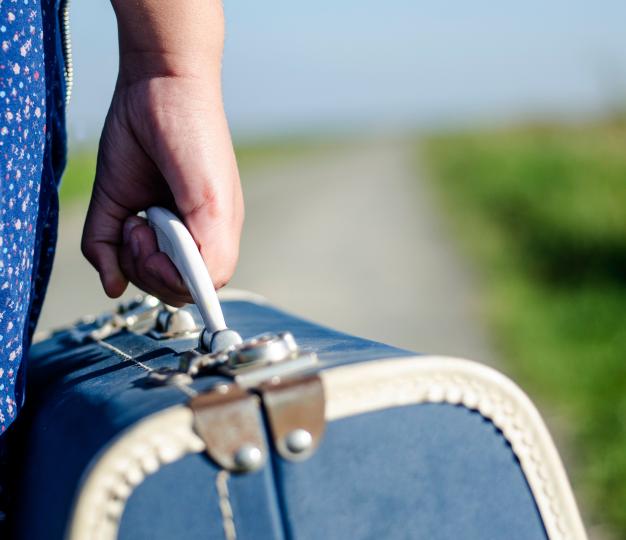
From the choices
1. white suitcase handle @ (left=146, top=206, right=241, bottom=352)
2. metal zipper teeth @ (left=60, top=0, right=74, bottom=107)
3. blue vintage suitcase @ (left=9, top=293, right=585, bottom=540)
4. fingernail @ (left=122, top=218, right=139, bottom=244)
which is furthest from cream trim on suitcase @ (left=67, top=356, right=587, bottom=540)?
metal zipper teeth @ (left=60, top=0, right=74, bottom=107)

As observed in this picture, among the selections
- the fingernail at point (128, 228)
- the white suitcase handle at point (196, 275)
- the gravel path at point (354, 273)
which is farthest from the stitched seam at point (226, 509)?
the gravel path at point (354, 273)

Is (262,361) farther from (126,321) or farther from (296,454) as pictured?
(126,321)

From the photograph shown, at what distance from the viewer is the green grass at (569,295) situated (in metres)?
3.17

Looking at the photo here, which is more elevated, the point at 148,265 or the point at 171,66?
the point at 171,66

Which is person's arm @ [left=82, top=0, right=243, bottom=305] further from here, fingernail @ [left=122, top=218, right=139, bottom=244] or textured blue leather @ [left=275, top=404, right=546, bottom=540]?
textured blue leather @ [left=275, top=404, right=546, bottom=540]

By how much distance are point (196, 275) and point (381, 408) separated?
26cm

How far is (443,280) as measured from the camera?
6.64 metres

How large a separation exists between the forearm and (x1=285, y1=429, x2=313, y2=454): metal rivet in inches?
18.4

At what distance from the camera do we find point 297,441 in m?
0.77

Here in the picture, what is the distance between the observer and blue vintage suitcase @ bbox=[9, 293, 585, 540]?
0.76m

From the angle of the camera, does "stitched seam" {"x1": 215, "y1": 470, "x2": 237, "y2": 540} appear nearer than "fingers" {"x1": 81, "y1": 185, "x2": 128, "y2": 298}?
Yes

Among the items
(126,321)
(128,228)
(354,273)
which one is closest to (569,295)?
(354,273)

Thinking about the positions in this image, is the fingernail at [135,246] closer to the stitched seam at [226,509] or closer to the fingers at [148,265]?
the fingers at [148,265]

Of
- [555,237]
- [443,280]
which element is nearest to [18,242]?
[443,280]
